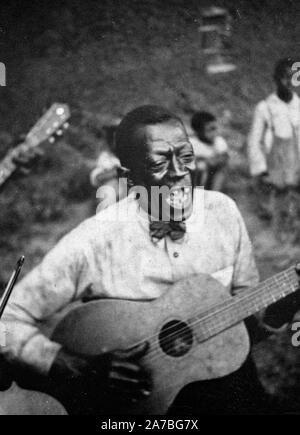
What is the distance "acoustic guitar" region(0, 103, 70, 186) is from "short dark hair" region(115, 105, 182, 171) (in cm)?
29

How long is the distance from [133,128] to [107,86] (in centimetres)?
27

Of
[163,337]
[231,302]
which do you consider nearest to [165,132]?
[231,302]

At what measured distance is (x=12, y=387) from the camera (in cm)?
230

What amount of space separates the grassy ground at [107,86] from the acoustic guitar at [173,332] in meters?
0.25

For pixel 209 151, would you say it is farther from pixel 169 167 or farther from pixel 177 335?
pixel 177 335

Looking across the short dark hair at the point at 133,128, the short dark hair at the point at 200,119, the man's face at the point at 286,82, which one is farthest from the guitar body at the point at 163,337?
the man's face at the point at 286,82

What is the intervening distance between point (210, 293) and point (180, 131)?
82cm

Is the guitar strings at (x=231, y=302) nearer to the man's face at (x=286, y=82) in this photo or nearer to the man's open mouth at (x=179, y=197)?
the man's open mouth at (x=179, y=197)

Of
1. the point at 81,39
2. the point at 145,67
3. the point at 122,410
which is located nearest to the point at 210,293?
the point at 122,410

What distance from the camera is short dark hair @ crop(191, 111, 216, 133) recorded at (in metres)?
2.48

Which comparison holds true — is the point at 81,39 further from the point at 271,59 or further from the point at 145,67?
the point at 271,59

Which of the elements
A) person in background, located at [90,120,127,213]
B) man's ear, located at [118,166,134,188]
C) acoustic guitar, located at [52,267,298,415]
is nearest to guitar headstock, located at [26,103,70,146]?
person in background, located at [90,120,127,213]

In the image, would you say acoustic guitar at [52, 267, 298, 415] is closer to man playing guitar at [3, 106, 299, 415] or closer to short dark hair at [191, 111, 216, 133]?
man playing guitar at [3, 106, 299, 415]

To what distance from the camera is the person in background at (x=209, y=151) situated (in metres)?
2.48
